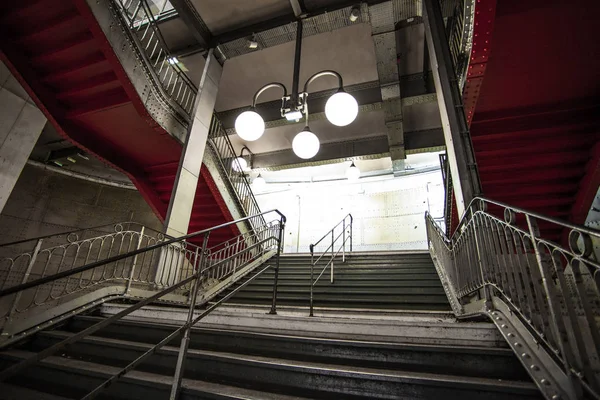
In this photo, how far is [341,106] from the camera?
443 centimetres

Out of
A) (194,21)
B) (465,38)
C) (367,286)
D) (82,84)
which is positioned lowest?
(367,286)

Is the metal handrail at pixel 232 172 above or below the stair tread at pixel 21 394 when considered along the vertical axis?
above

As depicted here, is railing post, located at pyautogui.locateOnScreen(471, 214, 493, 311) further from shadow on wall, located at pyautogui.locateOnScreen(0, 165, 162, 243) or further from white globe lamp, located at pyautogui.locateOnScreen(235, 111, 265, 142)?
shadow on wall, located at pyautogui.locateOnScreen(0, 165, 162, 243)

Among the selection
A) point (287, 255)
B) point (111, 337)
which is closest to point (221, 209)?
point (287, 255)

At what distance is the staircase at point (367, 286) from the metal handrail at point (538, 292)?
2.81ft

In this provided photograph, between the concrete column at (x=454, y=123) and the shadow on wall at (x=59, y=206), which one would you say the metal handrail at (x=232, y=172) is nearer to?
the shadow on wall at (x=59, y=206)

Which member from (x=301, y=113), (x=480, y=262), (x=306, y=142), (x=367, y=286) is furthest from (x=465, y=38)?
(x=367, y=286)

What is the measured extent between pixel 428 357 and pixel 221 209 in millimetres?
6231

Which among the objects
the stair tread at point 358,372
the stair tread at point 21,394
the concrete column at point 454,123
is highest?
the concrete column at point 454,123

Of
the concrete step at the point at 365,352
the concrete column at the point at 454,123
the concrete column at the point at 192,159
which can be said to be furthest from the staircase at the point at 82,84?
the concrete column at the point at 454,123

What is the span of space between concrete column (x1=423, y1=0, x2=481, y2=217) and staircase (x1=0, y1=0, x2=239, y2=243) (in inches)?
189

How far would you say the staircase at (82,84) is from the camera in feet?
13.7

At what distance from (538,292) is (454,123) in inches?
103

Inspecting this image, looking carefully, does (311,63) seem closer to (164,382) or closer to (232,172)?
(232,172)
